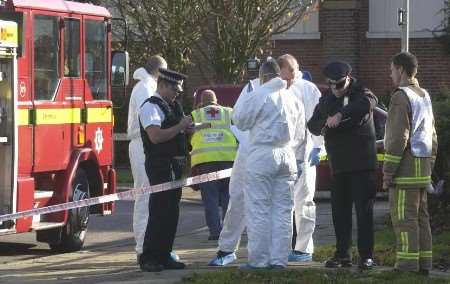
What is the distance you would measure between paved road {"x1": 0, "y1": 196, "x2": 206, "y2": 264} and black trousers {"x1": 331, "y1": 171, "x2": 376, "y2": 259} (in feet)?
12.2

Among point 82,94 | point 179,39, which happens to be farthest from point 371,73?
point 82,94

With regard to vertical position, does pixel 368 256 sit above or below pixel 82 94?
below

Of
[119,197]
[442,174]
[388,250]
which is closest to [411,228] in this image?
[388,250]

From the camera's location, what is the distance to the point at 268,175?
10.1 meters

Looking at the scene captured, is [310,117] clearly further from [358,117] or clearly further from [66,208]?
[66,208]

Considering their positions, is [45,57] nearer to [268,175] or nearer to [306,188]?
[306,188]

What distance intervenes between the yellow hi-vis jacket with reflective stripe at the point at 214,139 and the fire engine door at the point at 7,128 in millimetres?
3077

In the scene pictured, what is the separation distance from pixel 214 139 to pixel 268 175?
13.1 ft

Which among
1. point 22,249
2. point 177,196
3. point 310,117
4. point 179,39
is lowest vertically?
point 22,249

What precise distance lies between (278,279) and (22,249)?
4.95 m

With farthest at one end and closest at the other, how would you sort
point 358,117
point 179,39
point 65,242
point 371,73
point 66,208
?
point 371,73 < point 179,39 < point 65,242 < point 66,208 < point 358,117

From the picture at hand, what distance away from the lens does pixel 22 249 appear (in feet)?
44.8

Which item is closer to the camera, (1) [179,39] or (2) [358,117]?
(2) [358,117]

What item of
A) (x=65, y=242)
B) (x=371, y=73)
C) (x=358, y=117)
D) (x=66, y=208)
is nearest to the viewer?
(x=358, y=117)
